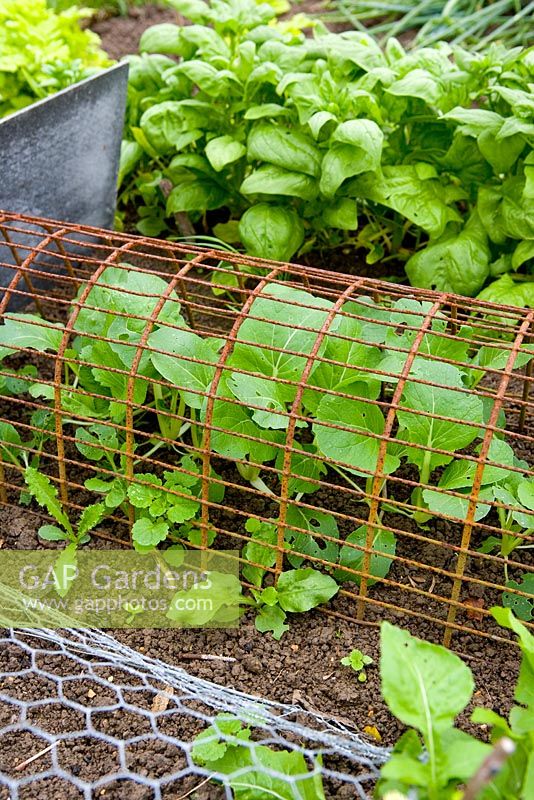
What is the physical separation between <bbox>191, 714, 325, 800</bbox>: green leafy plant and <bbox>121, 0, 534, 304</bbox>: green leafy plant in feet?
4.29

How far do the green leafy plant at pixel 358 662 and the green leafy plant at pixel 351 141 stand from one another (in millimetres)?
1028

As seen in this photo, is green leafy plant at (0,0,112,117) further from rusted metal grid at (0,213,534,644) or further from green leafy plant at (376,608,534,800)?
green leafy plant at (376,608,534,800)

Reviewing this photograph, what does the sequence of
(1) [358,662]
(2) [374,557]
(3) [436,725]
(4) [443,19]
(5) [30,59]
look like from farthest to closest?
(4) [443,19] < (5) [30,59] < (2) [374,557] < (1) [358,662] < (3) [436,725]

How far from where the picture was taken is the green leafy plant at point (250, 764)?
4.36ft

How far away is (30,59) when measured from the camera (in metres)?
2.82

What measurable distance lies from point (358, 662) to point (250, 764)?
0.34 m

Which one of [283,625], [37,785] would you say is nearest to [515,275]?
[283,625]

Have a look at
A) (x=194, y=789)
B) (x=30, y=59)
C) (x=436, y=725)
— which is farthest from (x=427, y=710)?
(x=30, y=59)

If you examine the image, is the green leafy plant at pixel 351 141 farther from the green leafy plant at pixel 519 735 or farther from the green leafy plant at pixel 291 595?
the green leafy plant at pixel 519 735

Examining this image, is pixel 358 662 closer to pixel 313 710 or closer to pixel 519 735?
pixel 313 710

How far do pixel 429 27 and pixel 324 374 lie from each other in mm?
2948

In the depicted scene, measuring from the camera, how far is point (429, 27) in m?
4.07

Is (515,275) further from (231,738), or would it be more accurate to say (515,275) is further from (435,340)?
(231,738)

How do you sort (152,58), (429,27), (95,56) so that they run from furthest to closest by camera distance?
(429,27) < (95,56) < (152,58)
